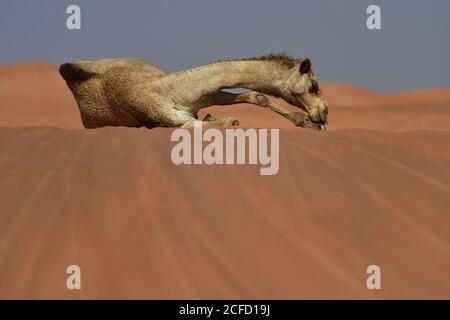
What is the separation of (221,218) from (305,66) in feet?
16.9

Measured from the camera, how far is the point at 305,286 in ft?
16.5

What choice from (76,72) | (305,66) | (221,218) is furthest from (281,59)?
(221,218)

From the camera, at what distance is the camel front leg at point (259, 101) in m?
10.4

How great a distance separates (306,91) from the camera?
10672 millimetres

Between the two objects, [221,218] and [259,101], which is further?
[259,101]

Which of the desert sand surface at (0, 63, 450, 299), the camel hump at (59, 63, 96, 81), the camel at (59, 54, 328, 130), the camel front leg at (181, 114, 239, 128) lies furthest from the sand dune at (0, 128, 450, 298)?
the camel hump at (59, 63, 96, 81)

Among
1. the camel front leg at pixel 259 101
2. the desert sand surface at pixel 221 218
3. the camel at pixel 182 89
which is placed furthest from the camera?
the camel front leg at pixel 259 101

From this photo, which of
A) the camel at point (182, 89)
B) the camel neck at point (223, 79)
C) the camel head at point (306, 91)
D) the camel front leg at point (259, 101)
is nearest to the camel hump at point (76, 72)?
the camel at point (182, 89)

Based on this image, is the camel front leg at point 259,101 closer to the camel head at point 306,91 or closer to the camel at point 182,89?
the camel at point 182,89

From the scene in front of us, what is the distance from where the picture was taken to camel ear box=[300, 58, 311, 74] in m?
10.5

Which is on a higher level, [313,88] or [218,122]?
[313,88]

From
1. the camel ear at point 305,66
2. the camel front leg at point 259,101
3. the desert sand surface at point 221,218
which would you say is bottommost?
the desert sand surface at point 221,218

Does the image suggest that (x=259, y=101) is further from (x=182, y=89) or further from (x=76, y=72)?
(x=76, y=72)
